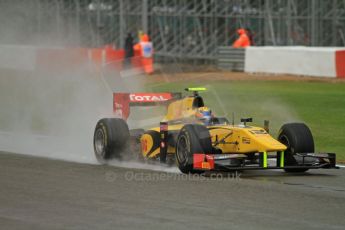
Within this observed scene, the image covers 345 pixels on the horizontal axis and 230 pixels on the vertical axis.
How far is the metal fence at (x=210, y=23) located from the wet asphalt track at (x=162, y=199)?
86.7 feet

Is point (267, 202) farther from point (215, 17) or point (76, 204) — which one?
point (215, 17)

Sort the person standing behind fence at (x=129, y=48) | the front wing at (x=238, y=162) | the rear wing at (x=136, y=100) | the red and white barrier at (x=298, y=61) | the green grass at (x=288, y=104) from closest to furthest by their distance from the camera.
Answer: the front wing at (x=238, y=162) < the rear wing at (x=136, y=100) < the green grass at (x=288, y=104) < the red and white barrier at (x=298, y=61) < the person standing behind fence at (x=129, y=48)

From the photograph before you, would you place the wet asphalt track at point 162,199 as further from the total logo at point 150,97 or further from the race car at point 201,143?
the total logo at point 150,97

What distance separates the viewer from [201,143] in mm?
12023

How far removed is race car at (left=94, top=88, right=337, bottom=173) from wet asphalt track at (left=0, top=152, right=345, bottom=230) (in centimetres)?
20

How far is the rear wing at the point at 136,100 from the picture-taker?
14062mm

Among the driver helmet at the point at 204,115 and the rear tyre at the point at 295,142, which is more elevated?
the driver helmet at the point at 204,115

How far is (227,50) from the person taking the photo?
126ft

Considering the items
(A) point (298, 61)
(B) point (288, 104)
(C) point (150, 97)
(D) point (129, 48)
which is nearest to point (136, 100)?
(C) point (150, 97)

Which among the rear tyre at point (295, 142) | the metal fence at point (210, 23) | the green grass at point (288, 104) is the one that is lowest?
the green grass at point (288, 104)

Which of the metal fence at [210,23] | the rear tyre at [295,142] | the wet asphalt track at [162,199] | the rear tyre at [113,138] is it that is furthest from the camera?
the metal fence at [210,23]

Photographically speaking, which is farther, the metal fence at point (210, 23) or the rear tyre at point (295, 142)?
the metal fence at point (210, 23)

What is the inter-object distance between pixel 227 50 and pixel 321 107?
14359mm

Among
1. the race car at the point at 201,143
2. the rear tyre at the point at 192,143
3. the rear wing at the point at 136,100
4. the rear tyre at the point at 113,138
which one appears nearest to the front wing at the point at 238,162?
the race car at the point at 201,143
